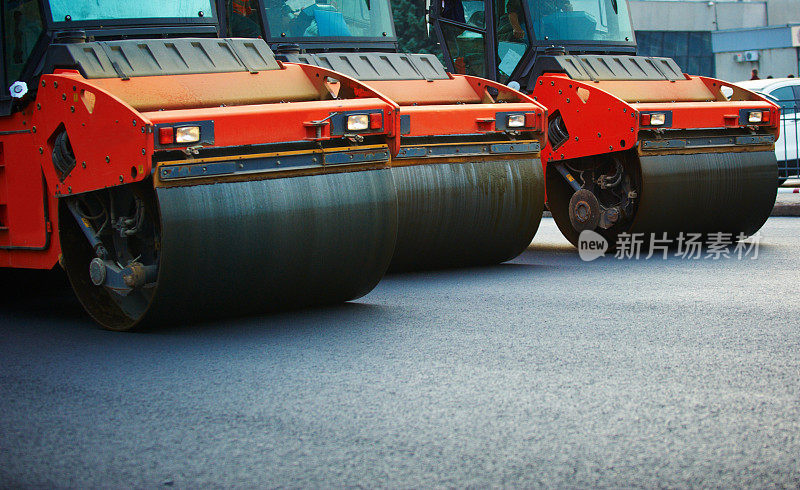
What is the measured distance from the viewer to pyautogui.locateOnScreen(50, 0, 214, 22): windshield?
733cm

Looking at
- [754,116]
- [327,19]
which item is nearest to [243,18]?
[327,19]

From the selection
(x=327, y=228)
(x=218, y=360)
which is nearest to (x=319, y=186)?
(x=327, y=228)

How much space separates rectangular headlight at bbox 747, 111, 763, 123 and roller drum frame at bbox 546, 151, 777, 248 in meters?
0.27

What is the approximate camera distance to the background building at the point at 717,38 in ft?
132

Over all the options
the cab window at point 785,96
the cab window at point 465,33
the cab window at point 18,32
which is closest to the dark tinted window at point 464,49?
the cab window at point 465,33

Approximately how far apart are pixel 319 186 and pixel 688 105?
4432 millimetres

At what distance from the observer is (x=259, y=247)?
6.00 meters

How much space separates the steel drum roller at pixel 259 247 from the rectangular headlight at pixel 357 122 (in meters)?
0.25

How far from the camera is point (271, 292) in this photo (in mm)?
6234

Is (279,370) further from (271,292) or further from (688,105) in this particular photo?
(688,105)

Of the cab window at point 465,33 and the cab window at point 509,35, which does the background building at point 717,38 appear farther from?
the cab window at point 509,35

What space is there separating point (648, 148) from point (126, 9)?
4198 millimetres

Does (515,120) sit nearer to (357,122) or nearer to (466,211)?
(466,211)

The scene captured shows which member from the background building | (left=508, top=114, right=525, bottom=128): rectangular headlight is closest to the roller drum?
(left=508, top=114, right=525, bottom=128): rectangular headlight
